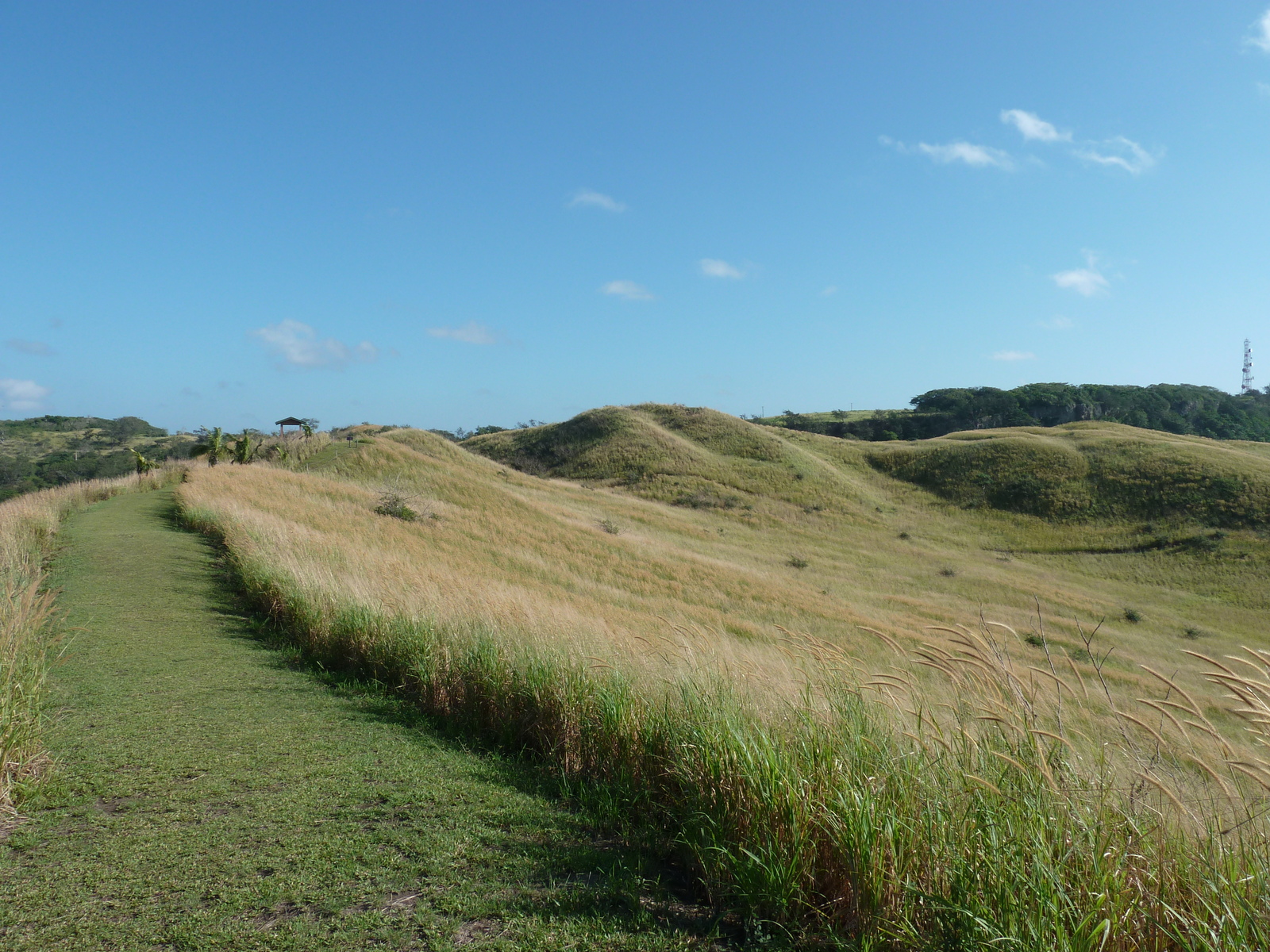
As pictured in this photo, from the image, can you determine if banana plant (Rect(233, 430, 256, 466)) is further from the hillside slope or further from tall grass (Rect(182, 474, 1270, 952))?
tall grass (Rect(182, 474, 1270, 952))

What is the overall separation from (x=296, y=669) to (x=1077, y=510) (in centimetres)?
5842

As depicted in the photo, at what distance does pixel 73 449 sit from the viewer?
254 ft

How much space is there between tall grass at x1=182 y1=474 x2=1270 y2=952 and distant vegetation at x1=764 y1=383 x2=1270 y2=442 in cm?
10781

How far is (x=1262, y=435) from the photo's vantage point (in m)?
101

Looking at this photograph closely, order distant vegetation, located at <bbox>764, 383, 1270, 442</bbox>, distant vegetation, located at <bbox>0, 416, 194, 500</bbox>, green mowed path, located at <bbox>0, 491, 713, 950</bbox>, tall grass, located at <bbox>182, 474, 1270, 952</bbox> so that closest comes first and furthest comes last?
tall grass, located at <bbox>182, 474, 1270, 952</bbox>, green mowed path, located at <bbox>0, 491, 713, 950</bbox>, distant vegetation, located at <bbox>0, 416, 194, 500</bbox>, distant vegetation, located at <bbox>764, 383, 1270, 442</bbox>

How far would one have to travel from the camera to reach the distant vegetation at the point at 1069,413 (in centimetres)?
10425

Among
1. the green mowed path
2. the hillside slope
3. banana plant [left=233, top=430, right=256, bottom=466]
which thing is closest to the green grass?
the hillside slope

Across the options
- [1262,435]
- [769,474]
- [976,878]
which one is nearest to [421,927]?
[976,878]

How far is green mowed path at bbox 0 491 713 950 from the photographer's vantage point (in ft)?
10.2

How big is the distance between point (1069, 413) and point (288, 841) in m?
129

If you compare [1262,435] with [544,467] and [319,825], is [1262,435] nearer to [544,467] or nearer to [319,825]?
[544,467]

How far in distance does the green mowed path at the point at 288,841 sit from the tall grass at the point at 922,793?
0.51 metres

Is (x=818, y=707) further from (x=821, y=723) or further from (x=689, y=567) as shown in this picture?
(x=689, y=567)

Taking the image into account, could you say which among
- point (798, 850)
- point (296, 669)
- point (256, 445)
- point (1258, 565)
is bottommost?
point (1258, 565)
